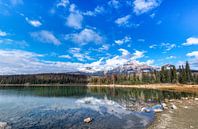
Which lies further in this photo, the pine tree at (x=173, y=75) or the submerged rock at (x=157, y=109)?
the pine tree at (x=173, y=75)

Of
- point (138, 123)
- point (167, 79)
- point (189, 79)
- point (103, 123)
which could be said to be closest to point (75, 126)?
point (103, 123)

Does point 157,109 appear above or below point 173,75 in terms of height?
below

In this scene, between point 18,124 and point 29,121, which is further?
point 29,121

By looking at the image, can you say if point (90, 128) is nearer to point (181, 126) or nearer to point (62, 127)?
point (62, 127)

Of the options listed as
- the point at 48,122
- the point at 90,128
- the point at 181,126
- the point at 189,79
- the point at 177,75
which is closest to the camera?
the point at 181,126

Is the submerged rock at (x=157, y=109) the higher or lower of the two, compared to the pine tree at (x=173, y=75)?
lower

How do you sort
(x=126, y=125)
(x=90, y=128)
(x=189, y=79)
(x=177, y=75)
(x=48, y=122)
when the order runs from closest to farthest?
(x=90, y=128) < (x=126, y=125) < (x=48, y=122) < (x=189, y=79) < (x=177, y=75)

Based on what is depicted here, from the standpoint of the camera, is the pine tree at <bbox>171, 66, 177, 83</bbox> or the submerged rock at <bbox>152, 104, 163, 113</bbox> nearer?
the submerged rock at <bbox>152, 104, 163, 113</bbox>

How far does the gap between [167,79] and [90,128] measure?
525ft

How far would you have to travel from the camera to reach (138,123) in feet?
91.8

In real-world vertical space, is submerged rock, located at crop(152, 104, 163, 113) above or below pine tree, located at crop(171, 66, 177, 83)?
below

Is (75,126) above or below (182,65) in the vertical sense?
below

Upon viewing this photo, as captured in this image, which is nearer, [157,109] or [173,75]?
[157,109]

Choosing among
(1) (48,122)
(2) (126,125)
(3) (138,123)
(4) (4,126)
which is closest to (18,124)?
(4) (4,126)
